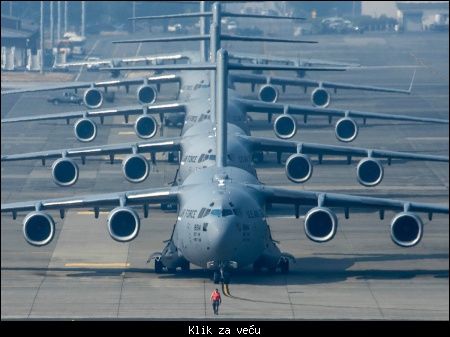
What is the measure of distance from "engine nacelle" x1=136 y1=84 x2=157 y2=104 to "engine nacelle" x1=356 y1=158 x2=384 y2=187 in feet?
115

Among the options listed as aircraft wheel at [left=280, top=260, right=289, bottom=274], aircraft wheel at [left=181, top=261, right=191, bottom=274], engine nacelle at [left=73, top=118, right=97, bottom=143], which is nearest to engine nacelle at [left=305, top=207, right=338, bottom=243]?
aircraft wheel at [left=280, top=260, right=289, bottom=274]

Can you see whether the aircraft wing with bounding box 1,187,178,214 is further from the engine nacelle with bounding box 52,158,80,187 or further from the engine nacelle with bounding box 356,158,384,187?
the engine nacelle with bounding box 356,158,384,187

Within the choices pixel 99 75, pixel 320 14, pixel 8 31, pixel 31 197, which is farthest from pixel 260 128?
pixel 320 14

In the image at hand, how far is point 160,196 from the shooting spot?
5403 cm

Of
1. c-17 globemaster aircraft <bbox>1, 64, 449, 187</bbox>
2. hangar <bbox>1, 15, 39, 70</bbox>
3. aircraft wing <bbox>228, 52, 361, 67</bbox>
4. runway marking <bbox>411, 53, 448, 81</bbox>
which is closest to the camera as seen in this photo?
c-17 globemaster aircraft <bbox>1, 64, 449, 187</bbox>

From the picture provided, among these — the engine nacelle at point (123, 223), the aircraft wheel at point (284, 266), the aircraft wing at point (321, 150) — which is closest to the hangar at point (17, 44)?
the aircraft wing at point (321, 150)

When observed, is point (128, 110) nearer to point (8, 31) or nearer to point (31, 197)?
point (31, 197)

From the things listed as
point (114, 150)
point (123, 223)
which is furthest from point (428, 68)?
point (123, 223)

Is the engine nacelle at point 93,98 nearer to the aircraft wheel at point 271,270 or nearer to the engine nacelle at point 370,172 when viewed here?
the engine nacelle at point 370,172

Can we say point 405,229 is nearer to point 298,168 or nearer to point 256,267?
point 256,267

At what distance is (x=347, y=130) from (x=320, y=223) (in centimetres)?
3248

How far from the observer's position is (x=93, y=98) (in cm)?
10056

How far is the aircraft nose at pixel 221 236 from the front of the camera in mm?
49688

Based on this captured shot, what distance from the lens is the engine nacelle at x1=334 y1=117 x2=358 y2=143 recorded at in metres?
84.1
